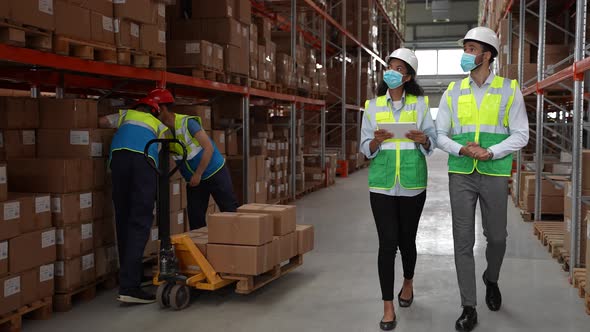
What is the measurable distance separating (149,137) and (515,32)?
9.42 metres

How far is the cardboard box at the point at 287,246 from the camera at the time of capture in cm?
564

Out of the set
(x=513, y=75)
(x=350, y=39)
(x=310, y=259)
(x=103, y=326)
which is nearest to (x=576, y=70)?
(x=310, y=259)

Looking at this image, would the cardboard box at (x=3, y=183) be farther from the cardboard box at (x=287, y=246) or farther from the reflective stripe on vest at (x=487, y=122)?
the reflective stripe on vest at (x=487, y=122)

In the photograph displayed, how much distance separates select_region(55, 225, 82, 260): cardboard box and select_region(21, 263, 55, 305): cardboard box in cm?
15

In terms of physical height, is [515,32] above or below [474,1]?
below

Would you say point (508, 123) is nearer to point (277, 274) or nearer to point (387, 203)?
point (387, 203)

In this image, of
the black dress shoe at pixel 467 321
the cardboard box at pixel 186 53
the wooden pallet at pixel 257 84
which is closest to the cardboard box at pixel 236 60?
the wooden pallet at pixel 257 84

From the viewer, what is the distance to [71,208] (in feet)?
16.5

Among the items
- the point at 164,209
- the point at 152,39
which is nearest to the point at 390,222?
the point at 164,209

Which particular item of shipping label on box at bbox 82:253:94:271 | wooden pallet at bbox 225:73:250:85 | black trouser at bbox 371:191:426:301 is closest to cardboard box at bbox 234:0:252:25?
wooden pallet at bbox 225:73:250:85

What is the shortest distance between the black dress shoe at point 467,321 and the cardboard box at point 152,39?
388cm

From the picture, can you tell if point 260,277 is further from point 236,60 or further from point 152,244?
point 236,60

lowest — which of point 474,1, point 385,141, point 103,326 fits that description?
point 103,326

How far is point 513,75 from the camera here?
11422 millimetres
